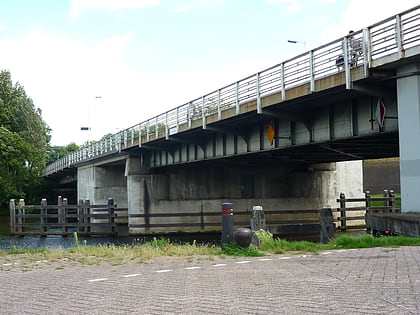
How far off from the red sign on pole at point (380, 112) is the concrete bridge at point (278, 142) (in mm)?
32

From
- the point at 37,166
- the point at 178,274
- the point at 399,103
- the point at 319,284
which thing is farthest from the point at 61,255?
the point at 37,166

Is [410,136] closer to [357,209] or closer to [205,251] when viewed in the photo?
[205,251]

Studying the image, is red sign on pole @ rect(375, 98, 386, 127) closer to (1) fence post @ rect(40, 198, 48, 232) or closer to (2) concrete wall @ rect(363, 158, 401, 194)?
(1) fence post @ rect(40, 198, 48, 232)

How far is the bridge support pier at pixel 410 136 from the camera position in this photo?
14164mm

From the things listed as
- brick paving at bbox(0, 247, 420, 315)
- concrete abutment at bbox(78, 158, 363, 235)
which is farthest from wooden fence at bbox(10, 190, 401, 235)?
brick paving at bbox(0, 247, 420, 315)

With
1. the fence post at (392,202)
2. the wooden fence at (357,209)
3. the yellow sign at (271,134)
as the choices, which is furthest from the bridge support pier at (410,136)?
the fence post at (392,202)

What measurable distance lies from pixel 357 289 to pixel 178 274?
3.62 meters

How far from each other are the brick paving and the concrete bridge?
6.00 m

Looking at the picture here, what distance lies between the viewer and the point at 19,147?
210ft

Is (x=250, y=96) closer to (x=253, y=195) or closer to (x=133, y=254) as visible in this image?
(x=133, y=254)

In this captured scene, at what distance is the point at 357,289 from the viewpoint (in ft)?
22.8

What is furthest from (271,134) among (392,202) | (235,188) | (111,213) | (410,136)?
(392,202)

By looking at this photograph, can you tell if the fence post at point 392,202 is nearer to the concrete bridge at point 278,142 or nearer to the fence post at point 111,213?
the concrete bridge at point 278,142

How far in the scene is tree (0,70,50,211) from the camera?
62.4 meters
